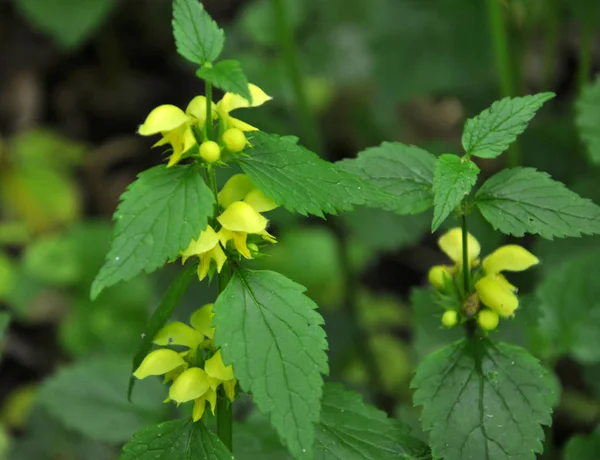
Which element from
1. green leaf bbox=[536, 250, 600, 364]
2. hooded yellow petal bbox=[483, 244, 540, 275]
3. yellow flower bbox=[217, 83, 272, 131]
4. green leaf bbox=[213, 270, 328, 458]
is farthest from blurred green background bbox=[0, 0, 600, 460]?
yellow flower bbox=[217, 83, 272, 131]

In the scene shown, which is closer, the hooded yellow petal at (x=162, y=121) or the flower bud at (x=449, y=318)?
the hooded yellow petal at (x=162, y=121)

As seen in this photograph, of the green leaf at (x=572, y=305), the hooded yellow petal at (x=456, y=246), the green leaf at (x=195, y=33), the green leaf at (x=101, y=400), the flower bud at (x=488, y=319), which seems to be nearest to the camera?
the green leaf at (x=195, y=33)

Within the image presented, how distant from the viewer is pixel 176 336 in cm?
106

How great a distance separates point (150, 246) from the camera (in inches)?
34.3

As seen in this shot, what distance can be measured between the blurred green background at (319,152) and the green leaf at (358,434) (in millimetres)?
225

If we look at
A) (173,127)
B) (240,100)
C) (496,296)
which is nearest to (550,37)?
(496,296)

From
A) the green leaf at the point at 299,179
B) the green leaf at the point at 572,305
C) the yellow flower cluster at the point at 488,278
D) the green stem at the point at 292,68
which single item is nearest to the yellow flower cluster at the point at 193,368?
the green leaf at the point at 299,179

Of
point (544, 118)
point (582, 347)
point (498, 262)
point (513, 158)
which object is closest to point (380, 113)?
point (544, 118)

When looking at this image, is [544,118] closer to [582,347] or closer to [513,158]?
[513,158]

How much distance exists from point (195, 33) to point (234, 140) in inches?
6.2

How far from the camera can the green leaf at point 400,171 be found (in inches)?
43.2

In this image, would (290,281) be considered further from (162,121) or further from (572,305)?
(572,305)

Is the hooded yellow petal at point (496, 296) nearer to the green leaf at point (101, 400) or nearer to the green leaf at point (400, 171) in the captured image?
the green leaf at point (400, 171)

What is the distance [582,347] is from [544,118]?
1.15m
